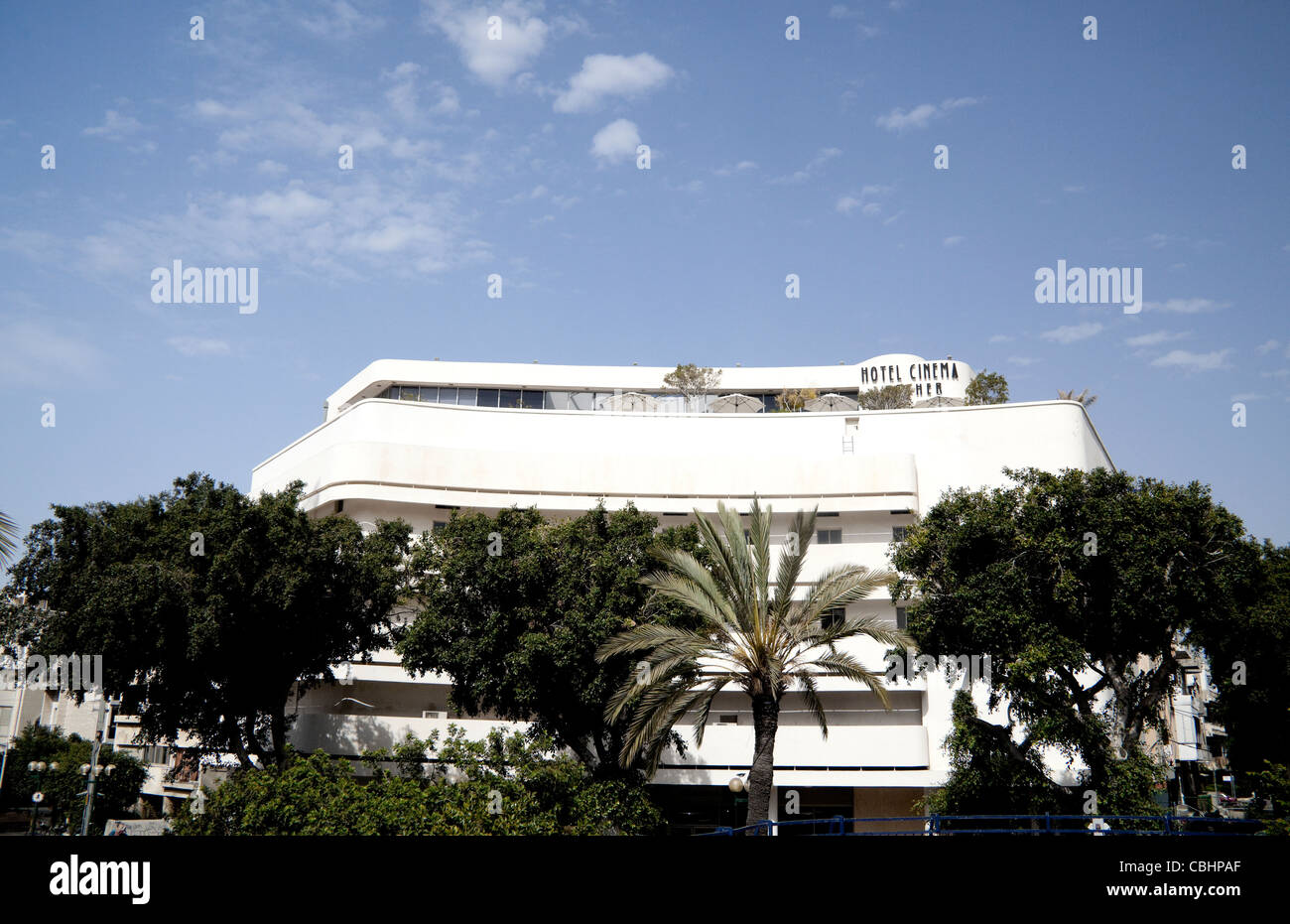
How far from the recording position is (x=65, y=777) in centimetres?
5247

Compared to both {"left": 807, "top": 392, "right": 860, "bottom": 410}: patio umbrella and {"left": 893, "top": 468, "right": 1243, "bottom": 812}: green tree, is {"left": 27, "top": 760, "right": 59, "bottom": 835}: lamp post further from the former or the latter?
{"left": 893, "top": 468, "right": 1243, "bottom": 812}: green tree

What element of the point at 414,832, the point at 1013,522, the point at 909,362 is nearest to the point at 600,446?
the point at 1013,522

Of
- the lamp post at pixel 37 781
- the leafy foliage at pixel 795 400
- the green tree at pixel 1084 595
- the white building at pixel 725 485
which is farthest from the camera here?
the lamp post at pixel 37 781

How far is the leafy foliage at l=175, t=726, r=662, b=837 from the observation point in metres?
20.2

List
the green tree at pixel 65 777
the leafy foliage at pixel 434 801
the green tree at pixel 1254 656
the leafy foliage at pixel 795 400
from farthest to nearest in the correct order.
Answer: the green tree at pixel 65 777
the leafy foliage at pixel 795 400
the green tree at pixel 1254 656
the leafy foliage at pixel 434 801

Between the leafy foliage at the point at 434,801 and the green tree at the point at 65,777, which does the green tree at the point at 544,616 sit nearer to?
the leafy foliage at the point at 434,801

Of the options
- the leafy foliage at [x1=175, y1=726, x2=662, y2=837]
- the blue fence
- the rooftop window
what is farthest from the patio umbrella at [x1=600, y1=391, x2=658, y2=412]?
the leafy foliage at [x1=175, y1=726, x2=662, y2=837]

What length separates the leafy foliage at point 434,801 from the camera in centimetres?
2025

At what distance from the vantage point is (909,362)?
189ft

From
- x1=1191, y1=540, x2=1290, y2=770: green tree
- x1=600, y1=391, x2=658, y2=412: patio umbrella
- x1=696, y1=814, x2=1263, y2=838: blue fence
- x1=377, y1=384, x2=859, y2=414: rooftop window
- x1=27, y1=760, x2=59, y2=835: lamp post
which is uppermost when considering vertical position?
x1=377, y1=384, x2=859, y2=414: rooftop window

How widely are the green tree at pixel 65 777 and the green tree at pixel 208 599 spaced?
65.6 ft

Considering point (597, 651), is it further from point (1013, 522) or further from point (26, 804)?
point (26, 804)

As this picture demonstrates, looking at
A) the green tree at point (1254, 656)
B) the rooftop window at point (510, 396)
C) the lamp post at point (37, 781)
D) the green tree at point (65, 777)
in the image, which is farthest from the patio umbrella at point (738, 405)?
the lamp post at point (37, 781)

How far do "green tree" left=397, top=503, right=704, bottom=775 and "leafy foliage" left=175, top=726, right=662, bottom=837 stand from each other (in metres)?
1.30
